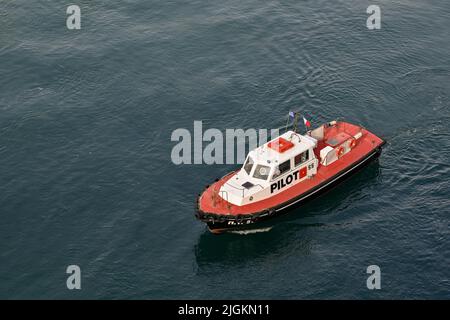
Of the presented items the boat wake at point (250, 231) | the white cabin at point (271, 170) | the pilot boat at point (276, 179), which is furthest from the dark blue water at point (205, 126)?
the white cabin at point (271, 170)

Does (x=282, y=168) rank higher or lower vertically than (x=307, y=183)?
higher

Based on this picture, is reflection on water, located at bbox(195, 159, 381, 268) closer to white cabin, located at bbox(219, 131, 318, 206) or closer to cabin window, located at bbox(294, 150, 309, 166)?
white cabin, located at bbox(219, 131, 318, 206)

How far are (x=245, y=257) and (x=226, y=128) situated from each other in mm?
21281

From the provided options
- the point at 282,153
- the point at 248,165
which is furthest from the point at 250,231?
the point at 282,153

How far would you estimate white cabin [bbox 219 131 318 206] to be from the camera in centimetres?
6456

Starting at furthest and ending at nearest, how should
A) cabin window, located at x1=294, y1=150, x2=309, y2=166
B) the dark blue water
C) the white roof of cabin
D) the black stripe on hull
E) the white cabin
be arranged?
cabin window, located at x1=294, y1=150, x2=309, y2=166
the white roof of cabin
the white cabin
the black stripe on hull
the dark blue water

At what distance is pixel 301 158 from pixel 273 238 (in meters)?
8.63

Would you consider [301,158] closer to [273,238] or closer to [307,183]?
[307,183]

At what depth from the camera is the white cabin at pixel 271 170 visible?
64562 mm

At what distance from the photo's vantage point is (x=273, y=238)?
213 ft

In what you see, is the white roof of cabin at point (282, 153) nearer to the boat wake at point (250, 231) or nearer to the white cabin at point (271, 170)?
the white cabin at point (271, 170)

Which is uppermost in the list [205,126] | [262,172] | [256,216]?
[205,126]

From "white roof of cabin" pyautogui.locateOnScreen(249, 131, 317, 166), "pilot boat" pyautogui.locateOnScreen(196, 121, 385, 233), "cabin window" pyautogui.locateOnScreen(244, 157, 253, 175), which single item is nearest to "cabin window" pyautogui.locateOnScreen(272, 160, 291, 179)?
"pilot boat" pyautogui.locateOnScreen(196, 121, 385, 233)

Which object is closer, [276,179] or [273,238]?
[273,238]
